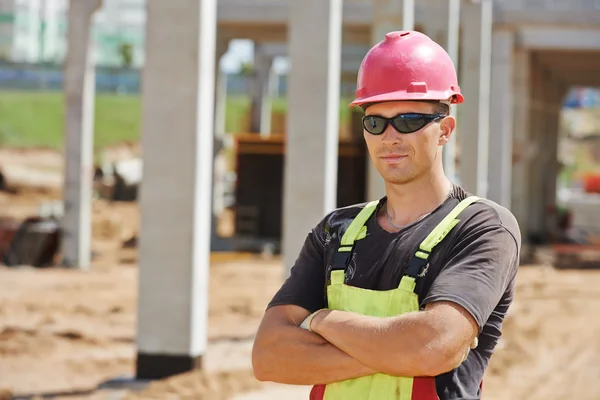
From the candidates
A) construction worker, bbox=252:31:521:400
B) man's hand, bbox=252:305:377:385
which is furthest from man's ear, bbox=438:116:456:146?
man's hand, bbox=252:305:377:385

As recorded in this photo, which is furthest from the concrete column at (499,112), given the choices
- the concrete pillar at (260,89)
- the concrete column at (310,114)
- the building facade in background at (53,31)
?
the building facade in background at (53,31)

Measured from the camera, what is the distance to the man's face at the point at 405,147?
102 inches

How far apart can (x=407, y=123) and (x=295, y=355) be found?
70cm

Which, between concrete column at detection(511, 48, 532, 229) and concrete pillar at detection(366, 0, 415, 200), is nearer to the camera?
concrete pillar at detection(366, 0, 415, 200)

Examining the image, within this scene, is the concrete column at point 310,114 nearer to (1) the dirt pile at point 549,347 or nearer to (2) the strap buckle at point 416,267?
(1) the dirt pile at point 549,347

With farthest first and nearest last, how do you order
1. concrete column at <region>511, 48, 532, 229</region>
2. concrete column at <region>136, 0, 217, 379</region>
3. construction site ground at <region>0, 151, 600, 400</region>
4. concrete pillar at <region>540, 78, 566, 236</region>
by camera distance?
1. concrete pillar at <region>540, 78, 566, 236</region>
2. concrete column at <region>511, 48, 532, 229</region>
3. construction site ground at <region>0, 151, 600, 400</region>
4. concrete column at <region>136, 0, 217, 379</region>

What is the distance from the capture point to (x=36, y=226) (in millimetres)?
20000

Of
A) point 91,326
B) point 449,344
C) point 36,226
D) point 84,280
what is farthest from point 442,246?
point 36,226

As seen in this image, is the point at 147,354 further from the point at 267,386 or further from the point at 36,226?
the point at 36,226

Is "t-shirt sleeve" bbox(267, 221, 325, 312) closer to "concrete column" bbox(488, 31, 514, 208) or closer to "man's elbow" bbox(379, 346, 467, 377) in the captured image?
"man's elbow" bbox(379, 346, 467, 377)

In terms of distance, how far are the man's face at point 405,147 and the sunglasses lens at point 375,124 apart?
0.5 inches

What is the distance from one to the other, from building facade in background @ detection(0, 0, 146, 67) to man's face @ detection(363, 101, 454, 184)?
51713 mm

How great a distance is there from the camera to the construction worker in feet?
7.93

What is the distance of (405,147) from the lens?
102 inches
